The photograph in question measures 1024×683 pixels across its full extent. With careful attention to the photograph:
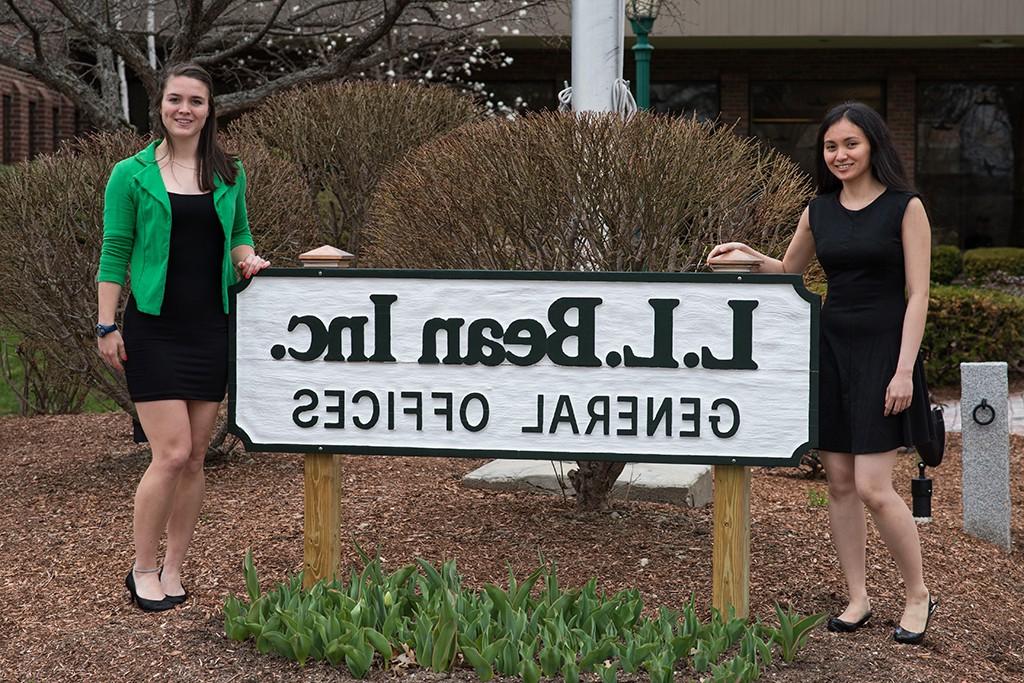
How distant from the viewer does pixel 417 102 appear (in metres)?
8.70

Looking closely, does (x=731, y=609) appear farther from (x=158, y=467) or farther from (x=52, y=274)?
(x=52, y=274)

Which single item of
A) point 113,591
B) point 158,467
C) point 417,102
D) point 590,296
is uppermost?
point 417,102

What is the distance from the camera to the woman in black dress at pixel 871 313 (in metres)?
3.95

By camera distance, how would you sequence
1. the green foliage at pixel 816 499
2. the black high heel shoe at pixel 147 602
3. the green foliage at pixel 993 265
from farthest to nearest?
1. the green foliage at pixel 993 265
2. the green foliage at pixel 816 499
3. the black high heel shoe at pixel 147 602

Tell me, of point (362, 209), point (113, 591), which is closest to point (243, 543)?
point (113, 591)

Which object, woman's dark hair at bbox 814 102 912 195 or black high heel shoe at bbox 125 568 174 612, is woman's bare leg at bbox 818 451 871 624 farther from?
black high heel shoe at bbox 125 568 174 612

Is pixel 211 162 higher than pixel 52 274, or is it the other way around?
pixel 211 162

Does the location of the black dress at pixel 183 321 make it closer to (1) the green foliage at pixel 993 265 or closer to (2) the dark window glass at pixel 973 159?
(1) the green foliage at pixel 993 265

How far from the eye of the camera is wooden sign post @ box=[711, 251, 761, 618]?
158 inches

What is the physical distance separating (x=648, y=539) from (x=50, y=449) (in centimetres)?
380

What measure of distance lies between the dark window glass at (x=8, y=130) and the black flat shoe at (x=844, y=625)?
14.3 meters

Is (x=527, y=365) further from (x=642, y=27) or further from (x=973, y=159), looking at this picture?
(x=973, y=159)

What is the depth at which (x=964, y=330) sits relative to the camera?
11.0 meters

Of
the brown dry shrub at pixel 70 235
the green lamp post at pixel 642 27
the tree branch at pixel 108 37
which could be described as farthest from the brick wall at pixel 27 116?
the brown dry shrub at pixel 70 235
